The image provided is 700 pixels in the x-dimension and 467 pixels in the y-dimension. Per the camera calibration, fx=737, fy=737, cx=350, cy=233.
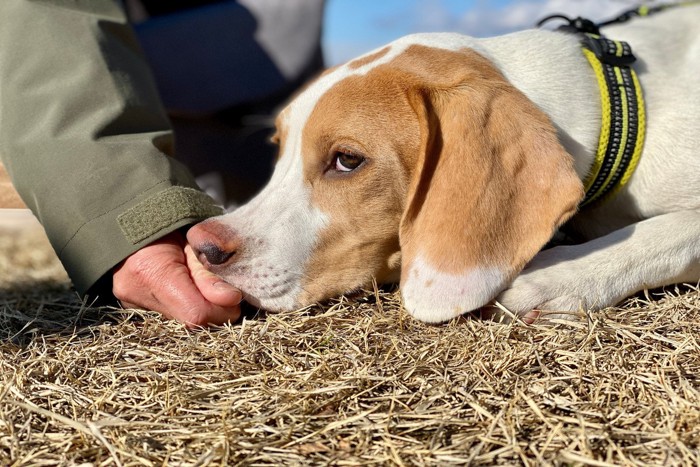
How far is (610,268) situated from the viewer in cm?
234

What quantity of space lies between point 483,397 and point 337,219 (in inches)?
33.5

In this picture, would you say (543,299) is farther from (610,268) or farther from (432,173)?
(432,173)

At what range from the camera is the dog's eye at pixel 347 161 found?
2391mm

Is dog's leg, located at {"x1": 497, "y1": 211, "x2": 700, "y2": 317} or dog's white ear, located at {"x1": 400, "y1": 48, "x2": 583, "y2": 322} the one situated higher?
dog's white ear, located at {"x1": 400, "y1": 48, "x2": 583, "y2": 322}

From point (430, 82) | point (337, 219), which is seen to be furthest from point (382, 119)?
point (337, 219)

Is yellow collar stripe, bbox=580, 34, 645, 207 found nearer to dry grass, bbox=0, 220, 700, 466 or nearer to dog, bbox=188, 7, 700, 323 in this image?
dog, bbox=188, 7, 700, 323

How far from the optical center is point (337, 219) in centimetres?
241

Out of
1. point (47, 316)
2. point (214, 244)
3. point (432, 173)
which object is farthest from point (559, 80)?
point (47, 316)

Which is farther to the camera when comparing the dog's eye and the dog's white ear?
the dog's eye

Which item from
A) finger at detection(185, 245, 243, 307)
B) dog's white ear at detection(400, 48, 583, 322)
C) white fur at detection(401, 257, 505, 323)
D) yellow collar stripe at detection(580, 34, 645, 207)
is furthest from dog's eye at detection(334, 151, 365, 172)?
yellow collar stripe at detection(580, 34, 645, 207)

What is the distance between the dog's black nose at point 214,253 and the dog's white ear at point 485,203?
574 mm

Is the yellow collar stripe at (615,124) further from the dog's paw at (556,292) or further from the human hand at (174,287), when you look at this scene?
the human hand at (174,287)

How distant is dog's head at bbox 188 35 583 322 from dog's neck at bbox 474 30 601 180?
0.53 feet

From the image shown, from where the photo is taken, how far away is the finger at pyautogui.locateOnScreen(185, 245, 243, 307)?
7.64ft
